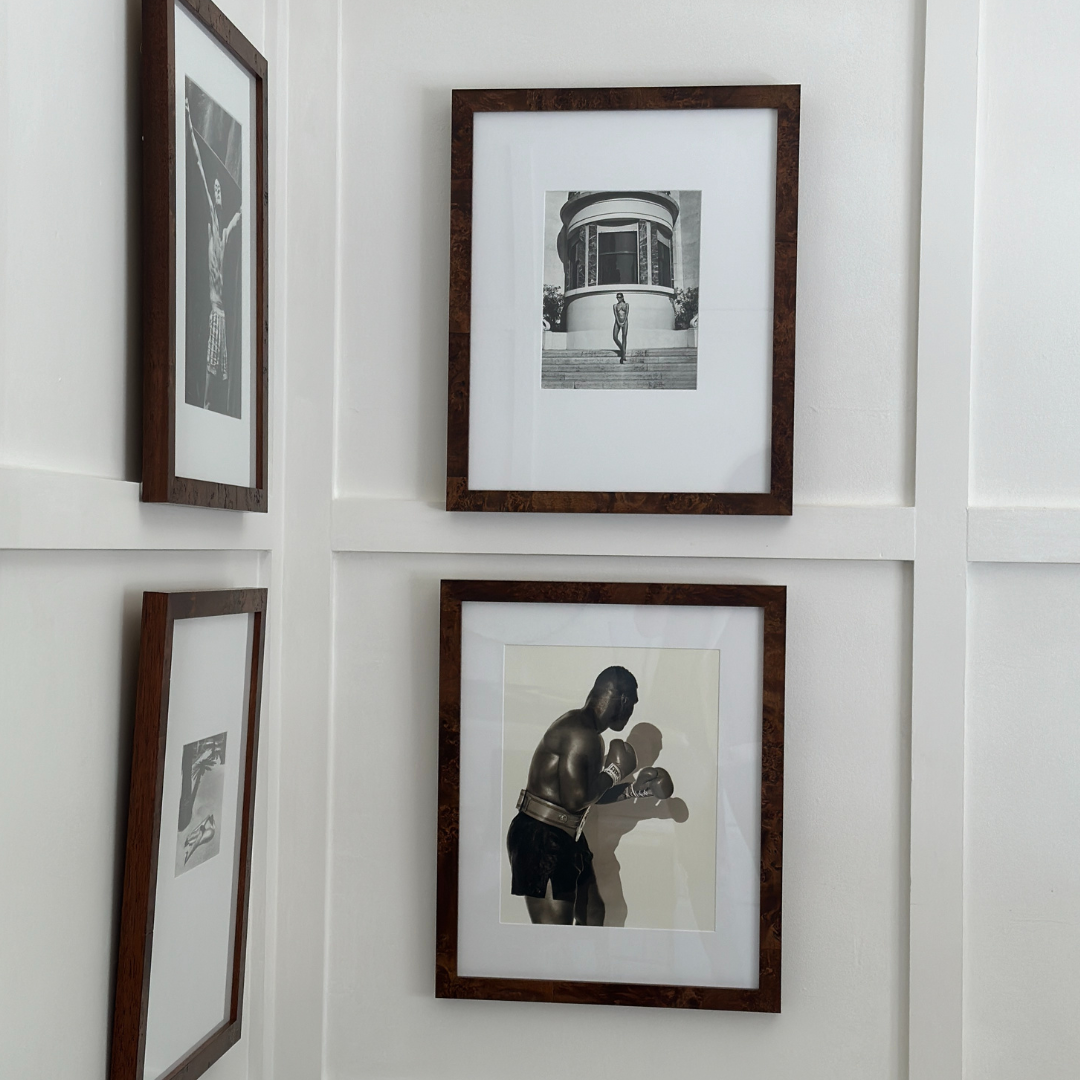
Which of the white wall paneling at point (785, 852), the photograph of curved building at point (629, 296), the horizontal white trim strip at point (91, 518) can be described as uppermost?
the photograph of curved building at point (629, 296)

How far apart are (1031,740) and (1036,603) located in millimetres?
149

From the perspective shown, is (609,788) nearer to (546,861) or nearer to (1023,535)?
(546,861)

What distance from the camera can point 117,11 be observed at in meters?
0.85

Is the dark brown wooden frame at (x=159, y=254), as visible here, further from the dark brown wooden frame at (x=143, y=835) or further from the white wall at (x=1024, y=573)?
the white wall at (x=1024, y=573)

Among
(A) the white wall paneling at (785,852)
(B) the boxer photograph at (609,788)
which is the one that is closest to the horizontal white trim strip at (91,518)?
(A) the white wall paneling at (785,852)

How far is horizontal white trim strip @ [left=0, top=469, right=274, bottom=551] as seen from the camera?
715 mm

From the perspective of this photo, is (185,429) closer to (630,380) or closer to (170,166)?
(170,166)

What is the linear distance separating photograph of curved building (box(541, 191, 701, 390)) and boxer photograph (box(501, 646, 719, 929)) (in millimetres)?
308

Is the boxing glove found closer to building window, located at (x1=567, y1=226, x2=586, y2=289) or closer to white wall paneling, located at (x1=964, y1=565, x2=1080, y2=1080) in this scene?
white wall paneling, located at (x1=964, y1=565, x2=1080, y2=1080)

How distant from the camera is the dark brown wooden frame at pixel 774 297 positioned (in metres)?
1.15

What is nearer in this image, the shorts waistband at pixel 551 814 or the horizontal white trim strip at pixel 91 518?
the horizontal white trim strip at pixel 91 518

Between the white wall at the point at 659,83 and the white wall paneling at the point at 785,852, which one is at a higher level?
the white wall at the point at 659,83

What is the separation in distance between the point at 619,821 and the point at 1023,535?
0.54 meters

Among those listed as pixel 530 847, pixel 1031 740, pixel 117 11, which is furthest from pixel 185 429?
pixel 1031 740
